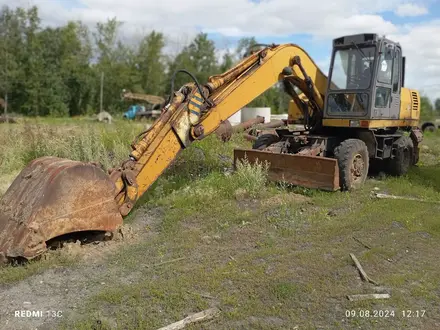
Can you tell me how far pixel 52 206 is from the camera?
15.2 ft

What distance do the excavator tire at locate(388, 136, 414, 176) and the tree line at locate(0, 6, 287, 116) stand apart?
31.0m

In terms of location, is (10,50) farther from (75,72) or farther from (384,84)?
(384,84)

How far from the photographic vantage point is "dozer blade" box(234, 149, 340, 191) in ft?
24.5

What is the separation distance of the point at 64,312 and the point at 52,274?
Answer: 2.70 feet

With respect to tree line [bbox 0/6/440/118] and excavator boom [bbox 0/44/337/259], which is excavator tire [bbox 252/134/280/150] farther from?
tree line [bbox 0/6/440/118]

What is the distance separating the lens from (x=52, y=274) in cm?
457

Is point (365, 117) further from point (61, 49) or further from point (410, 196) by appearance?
point (61, 49)

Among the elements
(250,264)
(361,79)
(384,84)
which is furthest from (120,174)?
(384,84)

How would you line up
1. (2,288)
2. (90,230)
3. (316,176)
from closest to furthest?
(2,288), (90,230), (316,176)

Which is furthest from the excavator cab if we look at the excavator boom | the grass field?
the grass field

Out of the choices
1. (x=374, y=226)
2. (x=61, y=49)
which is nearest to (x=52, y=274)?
(x=374, y=226)

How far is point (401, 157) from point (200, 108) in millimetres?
5577

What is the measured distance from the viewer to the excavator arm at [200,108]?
557 centimetres

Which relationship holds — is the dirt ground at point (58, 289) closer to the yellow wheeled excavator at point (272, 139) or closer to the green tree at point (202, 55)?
the yellow wheeled excavator at point (272, 139)
